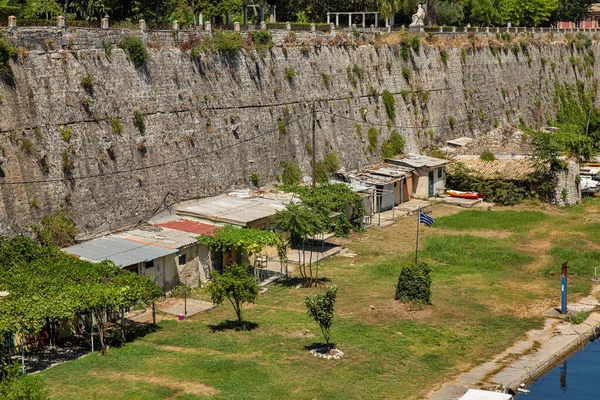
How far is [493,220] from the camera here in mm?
44406

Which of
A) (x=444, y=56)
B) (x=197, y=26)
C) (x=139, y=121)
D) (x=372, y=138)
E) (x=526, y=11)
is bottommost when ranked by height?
(x=372, y=138)

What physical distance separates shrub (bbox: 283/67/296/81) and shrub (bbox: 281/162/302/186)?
442 centimetres

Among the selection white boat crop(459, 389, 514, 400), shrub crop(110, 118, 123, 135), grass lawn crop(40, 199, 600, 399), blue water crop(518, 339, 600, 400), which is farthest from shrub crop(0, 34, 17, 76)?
blue water crop(518, 339, 600, 400)

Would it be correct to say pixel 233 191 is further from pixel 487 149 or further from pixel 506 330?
pixel 487 149

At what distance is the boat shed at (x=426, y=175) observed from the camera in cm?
4919

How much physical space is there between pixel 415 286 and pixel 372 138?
2086cm

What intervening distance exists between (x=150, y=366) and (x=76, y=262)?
4.84m

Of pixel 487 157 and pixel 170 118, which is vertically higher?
pixel 170 118

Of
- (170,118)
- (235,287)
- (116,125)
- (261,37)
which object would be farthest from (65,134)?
(261,37)

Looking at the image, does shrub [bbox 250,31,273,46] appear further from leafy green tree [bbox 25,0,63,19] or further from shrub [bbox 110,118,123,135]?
shrub [bbox 110,118,123,135]

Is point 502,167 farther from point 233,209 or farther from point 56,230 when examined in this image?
point 56,230

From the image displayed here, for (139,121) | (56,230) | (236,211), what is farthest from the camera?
(236,211)

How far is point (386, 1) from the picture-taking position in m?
65.7

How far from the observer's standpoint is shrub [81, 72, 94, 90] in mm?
33844
